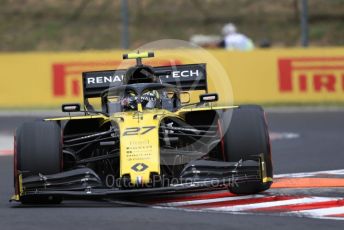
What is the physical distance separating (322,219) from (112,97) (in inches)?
144

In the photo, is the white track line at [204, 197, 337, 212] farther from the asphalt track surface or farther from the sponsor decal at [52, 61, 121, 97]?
the sponsor decal at [52, 61, 121, 97]

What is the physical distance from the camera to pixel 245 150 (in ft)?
33.0

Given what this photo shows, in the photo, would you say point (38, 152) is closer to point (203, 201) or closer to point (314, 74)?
point (203, 201)

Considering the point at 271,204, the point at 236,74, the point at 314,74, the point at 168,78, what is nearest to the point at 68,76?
the point at 236,74

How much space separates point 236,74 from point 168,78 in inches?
496

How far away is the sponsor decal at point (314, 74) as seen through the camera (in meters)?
24.3

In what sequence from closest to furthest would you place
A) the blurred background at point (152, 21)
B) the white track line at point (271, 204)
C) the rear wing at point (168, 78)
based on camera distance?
the white track line at point (271, 204) < the rear wing at point (168, 78) < the blurred background at point (152, 21)

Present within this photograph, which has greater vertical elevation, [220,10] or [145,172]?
[220,10]

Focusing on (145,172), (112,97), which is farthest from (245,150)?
(112,97)

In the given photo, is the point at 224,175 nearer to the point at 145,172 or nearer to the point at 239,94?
the point at 145,172

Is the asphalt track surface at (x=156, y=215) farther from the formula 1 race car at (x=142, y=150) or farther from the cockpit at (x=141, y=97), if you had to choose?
the cockpit at (x=141, y=97)

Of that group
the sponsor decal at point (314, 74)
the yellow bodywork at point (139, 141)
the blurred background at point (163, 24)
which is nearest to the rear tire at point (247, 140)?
the yellow bodywork at point (139, 141)

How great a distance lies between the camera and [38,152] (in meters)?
9.93

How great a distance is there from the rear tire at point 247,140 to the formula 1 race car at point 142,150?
11 mm
